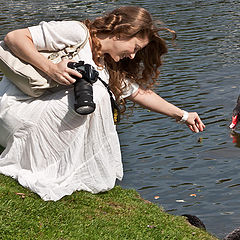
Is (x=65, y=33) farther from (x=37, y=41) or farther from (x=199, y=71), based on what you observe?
(x=199, y=71)

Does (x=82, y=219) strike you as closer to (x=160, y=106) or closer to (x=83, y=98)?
(x=83, y=98)

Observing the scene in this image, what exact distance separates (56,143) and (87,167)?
0.42 metres

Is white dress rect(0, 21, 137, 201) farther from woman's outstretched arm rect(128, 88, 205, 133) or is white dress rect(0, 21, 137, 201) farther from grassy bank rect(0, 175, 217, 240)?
woman's outstretched arm rect(128, 88, 205, 133)

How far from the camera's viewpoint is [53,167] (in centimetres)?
587

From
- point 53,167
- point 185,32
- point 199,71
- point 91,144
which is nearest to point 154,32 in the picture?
point 91,144

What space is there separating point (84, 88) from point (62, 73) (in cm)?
26

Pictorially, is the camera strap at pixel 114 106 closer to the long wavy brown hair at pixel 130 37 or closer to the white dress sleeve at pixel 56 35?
the long wavy brown hair at pixel 130 37

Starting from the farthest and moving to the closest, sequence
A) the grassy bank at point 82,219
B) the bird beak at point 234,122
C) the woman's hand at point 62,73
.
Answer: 1. the bird beak at point 234,122
2. the woman's hand at point 62,73
3. the grassy bank at point 82,219

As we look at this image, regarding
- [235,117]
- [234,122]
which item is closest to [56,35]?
[234,122]

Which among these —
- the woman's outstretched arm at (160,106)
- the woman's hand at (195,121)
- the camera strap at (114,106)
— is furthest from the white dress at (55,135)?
the woman's hand at (195,121)

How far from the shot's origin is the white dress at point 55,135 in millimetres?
5652

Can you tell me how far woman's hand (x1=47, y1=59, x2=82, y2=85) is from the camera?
5402mm

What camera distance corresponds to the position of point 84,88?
5336 millimetres

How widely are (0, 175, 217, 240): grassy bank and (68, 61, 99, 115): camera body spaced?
936 mm
